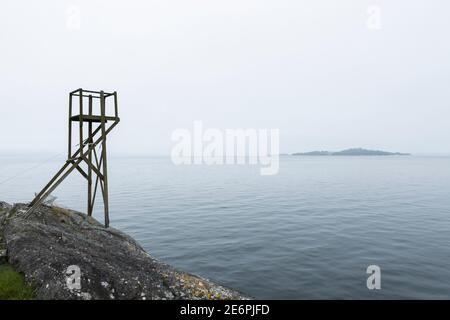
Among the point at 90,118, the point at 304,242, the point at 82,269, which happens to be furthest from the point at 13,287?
the point at 304,242

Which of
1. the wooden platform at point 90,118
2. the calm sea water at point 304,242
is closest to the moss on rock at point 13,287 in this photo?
the wooden platform at point 90,118

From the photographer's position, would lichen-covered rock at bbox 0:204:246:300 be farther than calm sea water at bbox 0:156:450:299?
No

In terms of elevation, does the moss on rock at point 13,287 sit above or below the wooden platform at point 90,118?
below

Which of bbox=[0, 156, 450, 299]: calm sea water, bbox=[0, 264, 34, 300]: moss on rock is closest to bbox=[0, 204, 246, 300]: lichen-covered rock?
bbox=[0, 264, 34, 300]: moss on rock

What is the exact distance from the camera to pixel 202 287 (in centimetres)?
1403

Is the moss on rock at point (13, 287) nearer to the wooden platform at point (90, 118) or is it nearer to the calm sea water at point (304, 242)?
the wooden platform at point (90, 118)

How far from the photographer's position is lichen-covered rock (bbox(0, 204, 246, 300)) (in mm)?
11099

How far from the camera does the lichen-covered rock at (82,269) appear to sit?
36.4 ft

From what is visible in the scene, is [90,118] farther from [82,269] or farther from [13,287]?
[13,287]

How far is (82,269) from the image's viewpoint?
12.0m

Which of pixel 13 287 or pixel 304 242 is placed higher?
pixel 13 287

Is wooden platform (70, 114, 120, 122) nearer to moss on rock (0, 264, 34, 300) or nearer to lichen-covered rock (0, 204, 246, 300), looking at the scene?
lichen-covered rock (0, 204, 246, 300)

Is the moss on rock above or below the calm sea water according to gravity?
above
